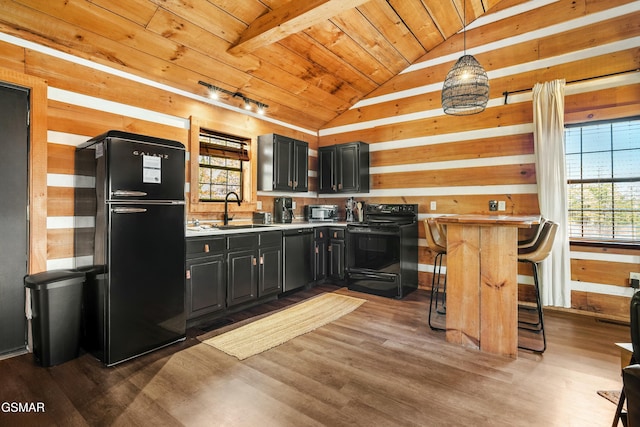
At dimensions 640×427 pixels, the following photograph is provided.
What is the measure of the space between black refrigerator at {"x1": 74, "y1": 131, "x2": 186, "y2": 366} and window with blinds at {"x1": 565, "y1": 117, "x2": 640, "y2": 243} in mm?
4311

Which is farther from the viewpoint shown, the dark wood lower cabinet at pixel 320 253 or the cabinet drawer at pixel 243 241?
the dark wood lower cabinet at pixel 320 253

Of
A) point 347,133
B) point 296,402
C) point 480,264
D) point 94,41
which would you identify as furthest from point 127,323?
point 347,133

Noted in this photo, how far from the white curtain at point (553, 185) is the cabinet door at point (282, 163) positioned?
317cm

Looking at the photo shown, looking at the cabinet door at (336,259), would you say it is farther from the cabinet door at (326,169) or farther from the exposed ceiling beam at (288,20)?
the exposed ceiling beam at (288,20)

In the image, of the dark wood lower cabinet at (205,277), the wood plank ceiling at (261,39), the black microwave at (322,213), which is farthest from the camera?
the black microwave at (322,213)

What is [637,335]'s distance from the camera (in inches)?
39.0

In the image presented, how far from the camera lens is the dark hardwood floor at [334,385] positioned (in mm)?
1820

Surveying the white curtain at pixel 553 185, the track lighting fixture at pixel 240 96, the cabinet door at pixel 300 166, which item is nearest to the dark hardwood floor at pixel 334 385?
the white curtain at pixel 553 185

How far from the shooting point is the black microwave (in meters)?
5.12

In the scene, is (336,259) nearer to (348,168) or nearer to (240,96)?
(348,168)

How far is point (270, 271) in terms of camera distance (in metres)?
3.92

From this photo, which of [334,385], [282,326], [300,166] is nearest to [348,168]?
[300,166]

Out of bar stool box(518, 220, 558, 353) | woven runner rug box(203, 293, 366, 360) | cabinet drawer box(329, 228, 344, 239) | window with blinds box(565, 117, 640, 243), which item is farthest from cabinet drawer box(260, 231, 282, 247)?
window with blinds box(565, 117, 640, 243)

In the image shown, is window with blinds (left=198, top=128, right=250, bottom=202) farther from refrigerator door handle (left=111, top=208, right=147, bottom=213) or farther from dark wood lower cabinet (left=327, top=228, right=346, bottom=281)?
dark wood lower cabinet (left=327, top=228, right=346, bottom=281)
